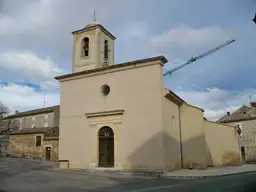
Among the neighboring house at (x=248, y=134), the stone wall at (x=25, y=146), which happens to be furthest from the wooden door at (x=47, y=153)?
the neighboring house at (x=248, y=134)

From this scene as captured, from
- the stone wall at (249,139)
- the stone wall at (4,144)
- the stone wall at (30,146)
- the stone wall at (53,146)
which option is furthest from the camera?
the stone wall at (4,144)

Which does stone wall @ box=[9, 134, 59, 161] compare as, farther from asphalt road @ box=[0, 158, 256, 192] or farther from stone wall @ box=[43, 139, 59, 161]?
asphalt road @ box=[0, 158, 256, 192]

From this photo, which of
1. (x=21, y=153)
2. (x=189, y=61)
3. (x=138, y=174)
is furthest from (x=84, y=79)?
(x=189, y=61)

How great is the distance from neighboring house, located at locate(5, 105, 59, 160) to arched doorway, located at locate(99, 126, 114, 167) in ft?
53.2

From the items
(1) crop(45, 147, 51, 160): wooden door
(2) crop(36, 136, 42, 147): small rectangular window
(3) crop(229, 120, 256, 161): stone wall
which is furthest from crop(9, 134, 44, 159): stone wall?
(3) crop(229, 120, 256, 161): stone wall

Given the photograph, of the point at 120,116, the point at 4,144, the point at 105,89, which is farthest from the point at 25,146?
the point at 120,116

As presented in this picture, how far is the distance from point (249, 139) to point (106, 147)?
86.3 ft

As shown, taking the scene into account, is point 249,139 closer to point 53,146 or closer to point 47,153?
point 53,146

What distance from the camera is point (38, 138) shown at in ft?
110

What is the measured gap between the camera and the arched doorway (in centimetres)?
1574

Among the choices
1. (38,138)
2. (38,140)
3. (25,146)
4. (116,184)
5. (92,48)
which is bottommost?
(116,184)

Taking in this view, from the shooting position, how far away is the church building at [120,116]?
14.6m

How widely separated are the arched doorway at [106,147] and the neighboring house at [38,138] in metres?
16.2

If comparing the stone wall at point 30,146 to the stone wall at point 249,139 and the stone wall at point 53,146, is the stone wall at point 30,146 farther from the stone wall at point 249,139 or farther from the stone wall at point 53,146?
the stone wall at point 249,139
